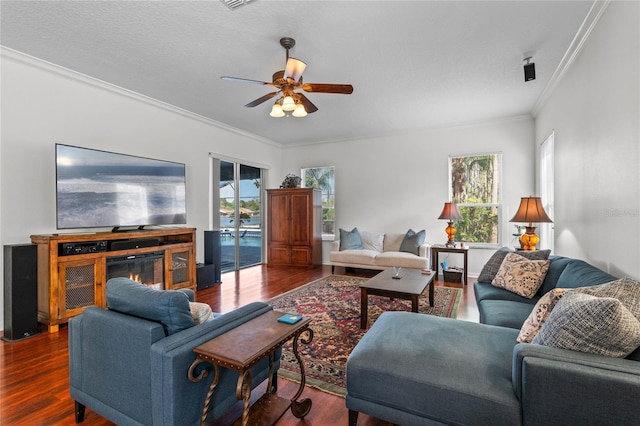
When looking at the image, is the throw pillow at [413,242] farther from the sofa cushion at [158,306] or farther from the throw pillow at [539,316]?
the sofa cushion at [158,306]

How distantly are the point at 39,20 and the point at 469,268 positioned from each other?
6.53 meters

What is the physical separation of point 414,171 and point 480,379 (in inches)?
198

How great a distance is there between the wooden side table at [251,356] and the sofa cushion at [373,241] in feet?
14.1

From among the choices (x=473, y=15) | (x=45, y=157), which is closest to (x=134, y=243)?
(x=45, y=157)

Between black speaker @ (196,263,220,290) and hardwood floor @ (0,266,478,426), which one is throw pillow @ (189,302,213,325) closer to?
hardwood floor @ (0,266,478,426)

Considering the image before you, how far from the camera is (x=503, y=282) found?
2873mm

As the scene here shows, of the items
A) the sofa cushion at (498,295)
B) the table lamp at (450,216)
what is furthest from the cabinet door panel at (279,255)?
the sofa cushion at (498,295)

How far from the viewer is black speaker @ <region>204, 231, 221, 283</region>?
5.02m

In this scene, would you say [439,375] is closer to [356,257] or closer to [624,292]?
[624,292]

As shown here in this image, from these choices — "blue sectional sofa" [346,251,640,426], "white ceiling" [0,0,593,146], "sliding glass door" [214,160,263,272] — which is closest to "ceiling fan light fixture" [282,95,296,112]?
"white ceiling" [0,0,593,146]

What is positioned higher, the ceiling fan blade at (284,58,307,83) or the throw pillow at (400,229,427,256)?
the ceiling fan blade at (284,58,307,83)

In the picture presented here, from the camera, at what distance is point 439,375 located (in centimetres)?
142

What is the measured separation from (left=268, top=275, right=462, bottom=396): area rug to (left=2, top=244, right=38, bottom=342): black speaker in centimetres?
241

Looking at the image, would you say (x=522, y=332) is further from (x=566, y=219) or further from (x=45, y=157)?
(x=45, y=157)
